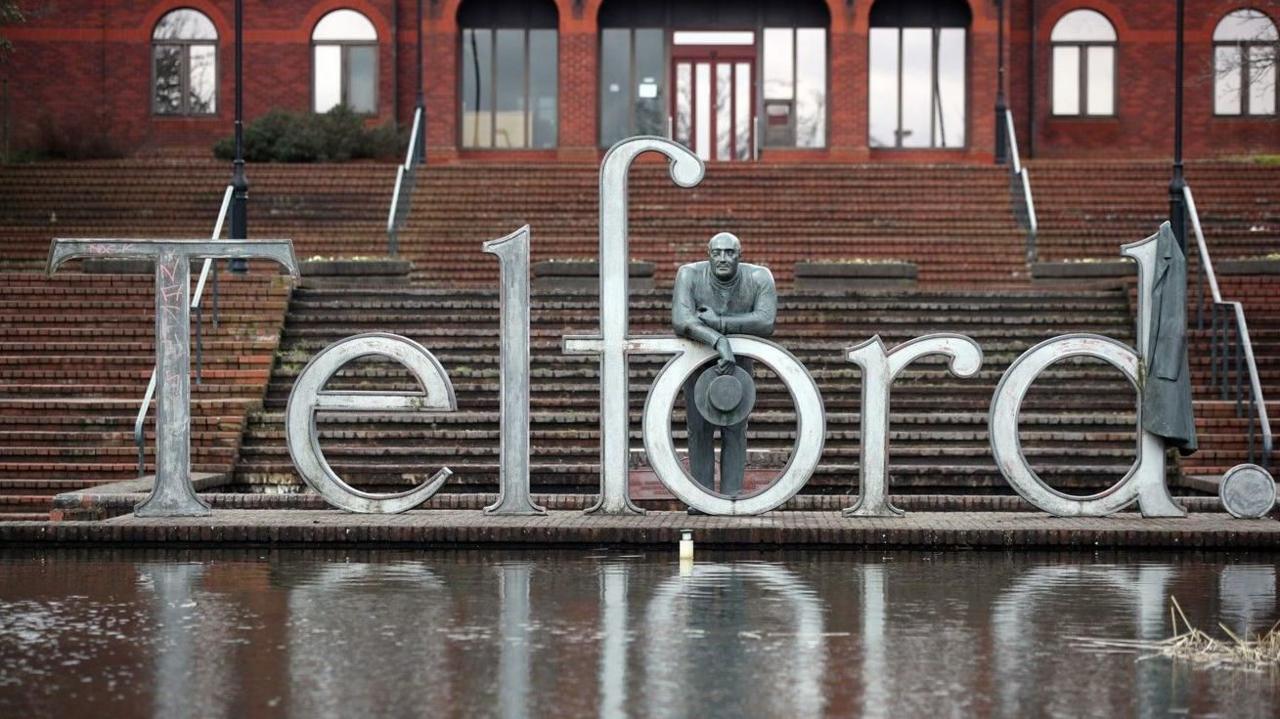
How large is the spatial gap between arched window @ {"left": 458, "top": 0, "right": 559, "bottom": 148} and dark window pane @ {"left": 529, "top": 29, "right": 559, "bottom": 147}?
0.06 ft

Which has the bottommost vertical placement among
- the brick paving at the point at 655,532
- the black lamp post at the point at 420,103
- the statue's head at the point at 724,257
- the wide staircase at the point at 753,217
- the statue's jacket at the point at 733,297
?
the brick paving at the point at 655,532

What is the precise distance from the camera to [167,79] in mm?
40594

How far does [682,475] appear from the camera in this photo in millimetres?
13055

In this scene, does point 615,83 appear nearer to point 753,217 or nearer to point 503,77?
point 503,77

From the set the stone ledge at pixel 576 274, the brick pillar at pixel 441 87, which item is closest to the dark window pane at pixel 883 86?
the brick pillar at pixel 441 87

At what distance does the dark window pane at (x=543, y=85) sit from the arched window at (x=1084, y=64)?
31.9 ft

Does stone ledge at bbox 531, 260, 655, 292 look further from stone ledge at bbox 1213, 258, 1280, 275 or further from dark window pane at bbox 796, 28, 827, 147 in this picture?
dark window pane at bbox 796, 28, 827, 147

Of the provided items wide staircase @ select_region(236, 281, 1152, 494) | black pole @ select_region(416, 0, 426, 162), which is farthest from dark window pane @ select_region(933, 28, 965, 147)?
wide staircase @ select_region(236, 281, 1152, 494)

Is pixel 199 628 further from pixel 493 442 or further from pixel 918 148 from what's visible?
pixel 918 148

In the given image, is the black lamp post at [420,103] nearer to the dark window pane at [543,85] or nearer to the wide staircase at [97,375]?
the dark window pane at [543,85]

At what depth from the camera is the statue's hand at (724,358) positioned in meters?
13.1

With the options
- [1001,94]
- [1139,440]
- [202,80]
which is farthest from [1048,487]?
[202,80]

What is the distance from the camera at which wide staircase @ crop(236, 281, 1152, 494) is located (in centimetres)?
1703

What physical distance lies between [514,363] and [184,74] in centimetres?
2915
